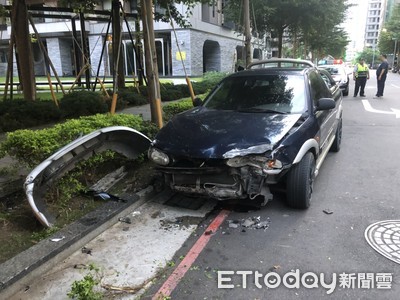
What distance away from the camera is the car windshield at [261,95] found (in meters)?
5.17

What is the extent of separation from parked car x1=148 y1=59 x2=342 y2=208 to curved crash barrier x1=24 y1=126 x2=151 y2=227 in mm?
703

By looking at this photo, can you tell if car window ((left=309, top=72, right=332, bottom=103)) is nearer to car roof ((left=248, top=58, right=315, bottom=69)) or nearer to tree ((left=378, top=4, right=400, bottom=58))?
car roof ((left=248, top=58, right=315, bottom=69))

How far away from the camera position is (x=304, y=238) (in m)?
3.94

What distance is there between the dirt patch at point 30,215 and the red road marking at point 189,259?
1.32 m

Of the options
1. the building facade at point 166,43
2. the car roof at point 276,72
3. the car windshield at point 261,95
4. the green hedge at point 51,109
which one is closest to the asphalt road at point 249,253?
the car windshield at point 261,95

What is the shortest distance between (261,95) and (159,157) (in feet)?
6.26

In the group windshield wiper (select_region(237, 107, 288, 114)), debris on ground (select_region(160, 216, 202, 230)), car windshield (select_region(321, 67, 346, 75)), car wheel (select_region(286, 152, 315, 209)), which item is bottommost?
debris on ground (select_region(160, 216, 202, 230))

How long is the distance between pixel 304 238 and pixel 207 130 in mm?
1677

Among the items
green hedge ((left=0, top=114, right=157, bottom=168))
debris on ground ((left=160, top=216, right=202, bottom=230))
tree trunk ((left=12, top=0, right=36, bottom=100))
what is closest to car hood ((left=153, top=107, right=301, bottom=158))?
debris on ground ((left=160, top=216, right=202, bottom=230))

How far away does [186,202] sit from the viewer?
490cm

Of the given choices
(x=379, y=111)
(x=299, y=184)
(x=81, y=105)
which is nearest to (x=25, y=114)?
(x=81, y=105)

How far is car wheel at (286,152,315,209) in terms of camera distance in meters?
4.43

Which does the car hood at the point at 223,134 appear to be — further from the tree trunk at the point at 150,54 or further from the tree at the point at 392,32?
the tree at the point at 392,32

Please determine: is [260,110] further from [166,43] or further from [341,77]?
[166,43]
